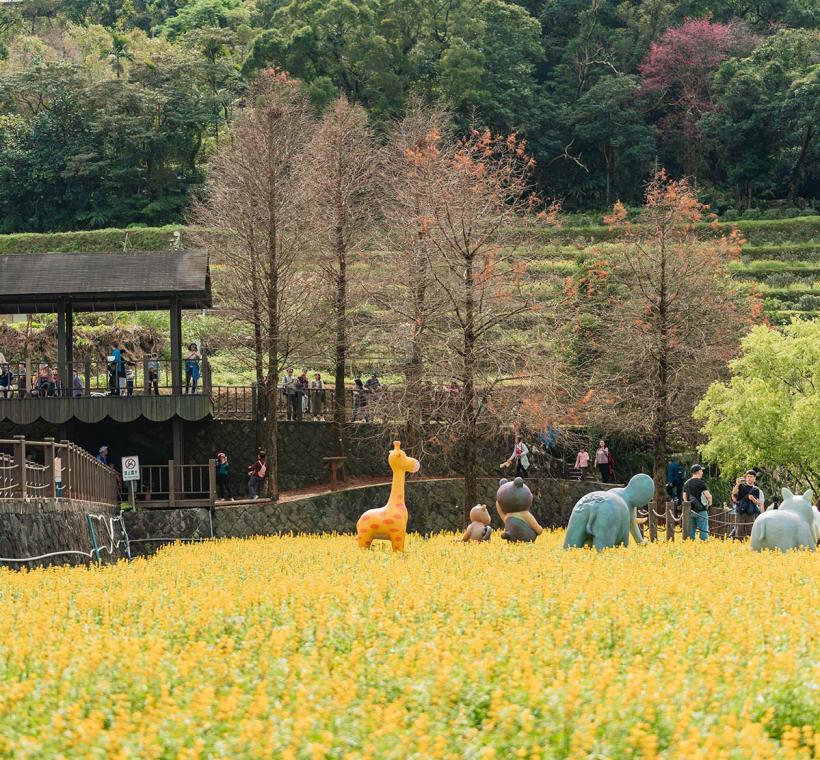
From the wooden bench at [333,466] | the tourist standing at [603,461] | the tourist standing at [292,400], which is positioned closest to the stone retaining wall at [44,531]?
the wooden bench at [333,466]

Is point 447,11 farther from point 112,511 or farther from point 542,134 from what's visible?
point 112,511

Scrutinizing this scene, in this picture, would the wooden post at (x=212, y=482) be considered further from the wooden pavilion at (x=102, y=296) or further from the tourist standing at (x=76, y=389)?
the tourist standing at (x=76, y=389)

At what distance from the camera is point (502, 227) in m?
30.2

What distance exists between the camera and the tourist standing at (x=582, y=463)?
121 feet

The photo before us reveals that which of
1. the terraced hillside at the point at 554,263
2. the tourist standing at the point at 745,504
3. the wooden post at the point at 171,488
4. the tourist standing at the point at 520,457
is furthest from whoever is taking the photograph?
the terraced hillside at the point at 554,263

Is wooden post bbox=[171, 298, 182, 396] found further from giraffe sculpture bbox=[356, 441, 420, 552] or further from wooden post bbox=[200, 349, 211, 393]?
giraffe sculpture bbox=[356, 441, 420, 552]

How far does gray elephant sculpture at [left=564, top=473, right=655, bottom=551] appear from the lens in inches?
758

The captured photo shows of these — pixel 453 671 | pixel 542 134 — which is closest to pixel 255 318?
pixel 453 671

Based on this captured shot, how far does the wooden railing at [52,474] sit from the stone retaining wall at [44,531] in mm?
275

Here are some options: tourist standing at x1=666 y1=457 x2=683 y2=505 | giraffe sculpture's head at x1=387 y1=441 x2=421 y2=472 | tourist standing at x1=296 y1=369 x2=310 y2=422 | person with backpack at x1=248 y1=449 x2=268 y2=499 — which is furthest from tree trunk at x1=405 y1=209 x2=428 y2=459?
giraffe sculpture's head at x1=387 y1=441 x2=421 y2=472

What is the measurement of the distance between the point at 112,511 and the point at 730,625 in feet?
68.9

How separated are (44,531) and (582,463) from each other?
20513mm

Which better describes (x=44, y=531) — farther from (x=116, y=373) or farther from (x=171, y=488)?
(x=116, y=373)

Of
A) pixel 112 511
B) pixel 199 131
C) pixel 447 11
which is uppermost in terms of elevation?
pixel 447 11
